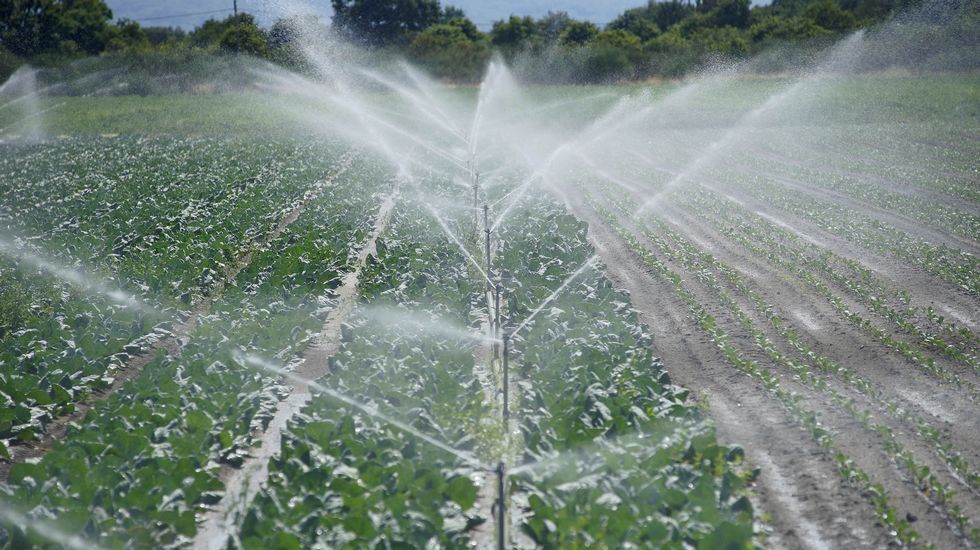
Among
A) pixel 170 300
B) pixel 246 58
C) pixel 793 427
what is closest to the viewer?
pixel 793 427

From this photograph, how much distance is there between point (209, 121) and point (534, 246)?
36910 mm

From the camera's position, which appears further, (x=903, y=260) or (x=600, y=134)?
(x=600, y=134)

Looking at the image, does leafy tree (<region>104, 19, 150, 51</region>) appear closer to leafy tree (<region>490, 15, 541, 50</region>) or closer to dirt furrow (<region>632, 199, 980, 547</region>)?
leafy tree (<region>490, 15, 541, 50</region>)

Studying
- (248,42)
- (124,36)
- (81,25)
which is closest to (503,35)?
(248,42)

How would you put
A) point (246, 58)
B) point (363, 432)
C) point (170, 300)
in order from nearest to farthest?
point (363, 432) < point (170, 300) < point (246, 58)

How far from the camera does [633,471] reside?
6484 mm

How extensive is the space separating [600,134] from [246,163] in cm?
1872

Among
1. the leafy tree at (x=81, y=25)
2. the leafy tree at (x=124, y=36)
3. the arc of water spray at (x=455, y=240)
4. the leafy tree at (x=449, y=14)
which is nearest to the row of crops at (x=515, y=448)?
the arc of water spray at (x=455, y=240)

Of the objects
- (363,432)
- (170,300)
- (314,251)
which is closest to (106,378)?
(170,300)

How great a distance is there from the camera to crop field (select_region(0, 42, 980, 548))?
6.24 m

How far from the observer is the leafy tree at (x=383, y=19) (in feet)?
285

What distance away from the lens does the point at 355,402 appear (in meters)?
8.02

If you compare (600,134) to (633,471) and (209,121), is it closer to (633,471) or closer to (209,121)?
(209,121)

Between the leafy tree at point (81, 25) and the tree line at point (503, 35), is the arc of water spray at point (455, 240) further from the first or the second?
the leafy tree at point (81, 25)
